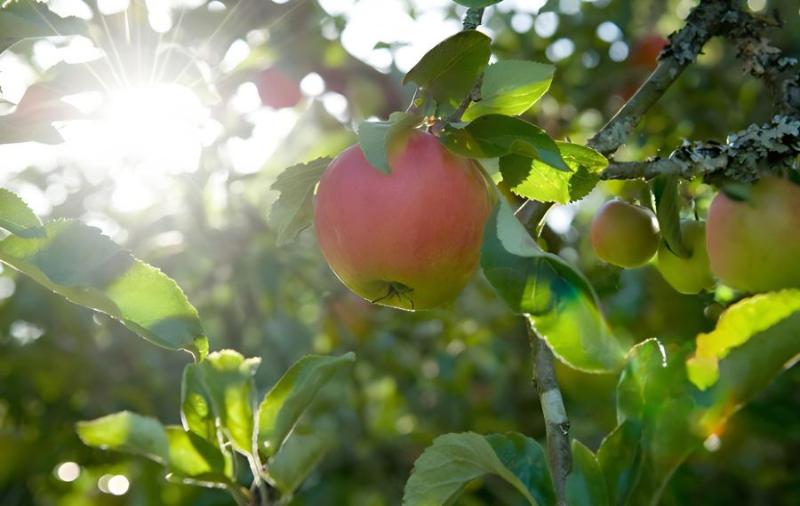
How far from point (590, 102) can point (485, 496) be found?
104cm

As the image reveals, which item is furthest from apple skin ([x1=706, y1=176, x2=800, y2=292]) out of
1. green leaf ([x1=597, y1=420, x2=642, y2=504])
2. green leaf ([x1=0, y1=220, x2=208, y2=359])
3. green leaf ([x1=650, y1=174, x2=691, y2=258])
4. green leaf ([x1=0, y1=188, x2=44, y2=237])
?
green leaf ([x1=0, y1=188, x2=44, y2=237])

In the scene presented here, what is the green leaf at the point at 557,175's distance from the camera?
0.90 metres

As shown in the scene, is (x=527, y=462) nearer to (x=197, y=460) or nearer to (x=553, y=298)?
(x=553, y=298)

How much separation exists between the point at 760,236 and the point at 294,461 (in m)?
0.52

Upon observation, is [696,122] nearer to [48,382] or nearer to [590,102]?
[590,102]

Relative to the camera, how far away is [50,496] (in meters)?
2.73

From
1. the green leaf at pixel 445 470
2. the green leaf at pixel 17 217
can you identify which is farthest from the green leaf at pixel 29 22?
the green leaf at pixel 445 470

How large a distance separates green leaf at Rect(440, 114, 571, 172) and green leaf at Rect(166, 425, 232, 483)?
0.35 metres

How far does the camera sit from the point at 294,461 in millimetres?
979

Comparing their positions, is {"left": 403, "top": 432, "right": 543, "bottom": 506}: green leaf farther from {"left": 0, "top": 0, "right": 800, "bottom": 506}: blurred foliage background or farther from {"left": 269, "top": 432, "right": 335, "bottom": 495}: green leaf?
{"left": 0, "top": 0, "right": 800, "bottom": 506}: blurred foliage background

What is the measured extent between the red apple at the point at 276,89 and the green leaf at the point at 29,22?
133cm

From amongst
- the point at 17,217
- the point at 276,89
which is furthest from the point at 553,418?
the point at 276,89

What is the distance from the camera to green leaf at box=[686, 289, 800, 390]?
718 mm

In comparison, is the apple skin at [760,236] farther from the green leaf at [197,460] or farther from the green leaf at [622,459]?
the green leaf at [197,460]
